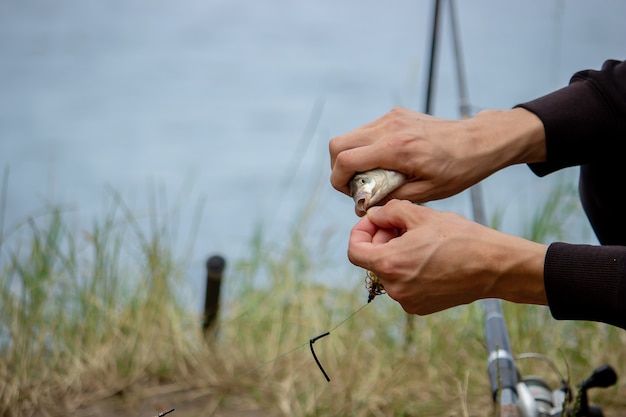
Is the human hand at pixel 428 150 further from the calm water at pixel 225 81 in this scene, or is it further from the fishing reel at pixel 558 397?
the calm water at pixel 225 81

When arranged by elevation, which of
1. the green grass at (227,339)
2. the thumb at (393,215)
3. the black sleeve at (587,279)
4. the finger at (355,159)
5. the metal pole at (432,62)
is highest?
the metal pole at (432,62)

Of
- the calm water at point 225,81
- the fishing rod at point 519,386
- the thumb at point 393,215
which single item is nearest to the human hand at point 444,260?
the thumb at point 393,215

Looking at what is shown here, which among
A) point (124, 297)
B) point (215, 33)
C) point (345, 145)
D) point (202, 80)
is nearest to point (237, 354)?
point (124, 297)

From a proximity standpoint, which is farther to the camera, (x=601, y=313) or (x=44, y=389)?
(x=44, y=389)

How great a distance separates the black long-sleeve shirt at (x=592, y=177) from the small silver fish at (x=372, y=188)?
249mm

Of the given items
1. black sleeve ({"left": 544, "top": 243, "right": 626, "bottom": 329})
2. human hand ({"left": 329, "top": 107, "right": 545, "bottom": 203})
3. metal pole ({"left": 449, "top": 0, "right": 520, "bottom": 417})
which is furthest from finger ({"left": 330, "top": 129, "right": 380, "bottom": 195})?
metal pole ({"left": 449, "top": 0, "right": 520, "bottom": 417})

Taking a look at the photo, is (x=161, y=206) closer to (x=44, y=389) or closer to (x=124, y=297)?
(x=124, y=297)

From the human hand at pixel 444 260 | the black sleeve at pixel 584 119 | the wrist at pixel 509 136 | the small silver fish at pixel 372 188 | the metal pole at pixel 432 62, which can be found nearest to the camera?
the human hand at pixel 444 260

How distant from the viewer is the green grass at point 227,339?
2.37 meters

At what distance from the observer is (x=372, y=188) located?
1.46 m

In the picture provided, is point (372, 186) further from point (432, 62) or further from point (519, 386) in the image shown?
point (432, 62)

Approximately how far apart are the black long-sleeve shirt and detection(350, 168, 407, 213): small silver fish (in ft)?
0.84

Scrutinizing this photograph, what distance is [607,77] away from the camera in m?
1.76

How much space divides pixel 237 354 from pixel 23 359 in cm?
57
